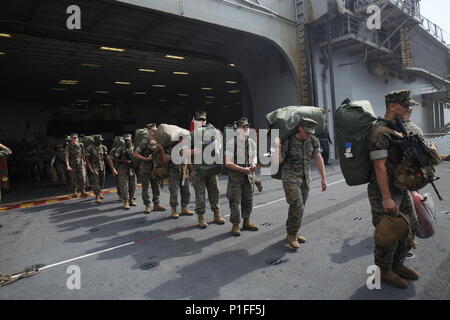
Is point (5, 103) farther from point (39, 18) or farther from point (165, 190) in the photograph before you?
point (165, 190)

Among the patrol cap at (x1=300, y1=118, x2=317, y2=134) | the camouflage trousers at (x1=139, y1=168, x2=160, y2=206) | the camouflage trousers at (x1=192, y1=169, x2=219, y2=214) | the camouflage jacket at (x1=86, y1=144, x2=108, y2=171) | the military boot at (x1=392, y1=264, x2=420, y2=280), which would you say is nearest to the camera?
the military boot at (x1=392, y1=264, x2=420, y2=280)

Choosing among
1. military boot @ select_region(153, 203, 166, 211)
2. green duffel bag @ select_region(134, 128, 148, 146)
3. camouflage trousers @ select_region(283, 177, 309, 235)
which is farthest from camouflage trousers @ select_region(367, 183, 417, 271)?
green duffel bag @ select_region(134, 128, 148, 146)

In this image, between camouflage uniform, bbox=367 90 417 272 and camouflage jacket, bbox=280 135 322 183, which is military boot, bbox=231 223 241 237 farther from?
camouflage uniform, bbox=367 90 417 272

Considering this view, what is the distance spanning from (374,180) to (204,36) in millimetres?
11835

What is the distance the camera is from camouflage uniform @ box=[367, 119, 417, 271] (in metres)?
2.71

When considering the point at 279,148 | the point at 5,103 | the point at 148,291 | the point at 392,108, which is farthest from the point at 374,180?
the point at 5,103

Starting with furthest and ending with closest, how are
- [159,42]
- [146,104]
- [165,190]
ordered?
[146,104] < [159,42] < [165,190]

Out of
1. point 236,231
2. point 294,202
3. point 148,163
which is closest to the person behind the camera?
point 294,202

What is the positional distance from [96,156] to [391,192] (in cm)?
772

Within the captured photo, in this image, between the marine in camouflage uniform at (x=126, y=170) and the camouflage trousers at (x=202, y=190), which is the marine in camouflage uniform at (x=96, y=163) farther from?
A: the camouflage trousers at (x=202, y=190)

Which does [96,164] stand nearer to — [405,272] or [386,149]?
[386,149]

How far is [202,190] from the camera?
16.9ft

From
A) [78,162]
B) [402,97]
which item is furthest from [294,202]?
[78,162]

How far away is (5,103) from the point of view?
2452 centimetres
